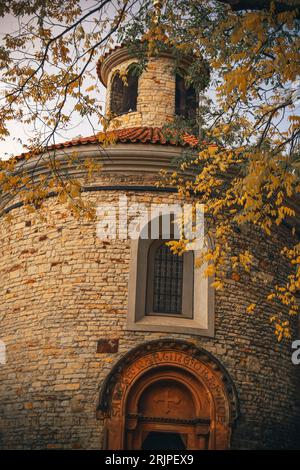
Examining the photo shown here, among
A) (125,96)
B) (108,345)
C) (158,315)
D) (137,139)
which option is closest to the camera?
(108,345)

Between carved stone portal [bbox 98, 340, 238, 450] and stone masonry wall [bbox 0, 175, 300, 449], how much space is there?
0.19m

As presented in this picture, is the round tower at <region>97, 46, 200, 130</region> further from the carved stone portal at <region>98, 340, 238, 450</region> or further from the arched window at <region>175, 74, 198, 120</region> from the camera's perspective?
the carved stone portal at <region>98, 340, 238, 450</region>

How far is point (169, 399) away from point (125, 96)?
8806mm

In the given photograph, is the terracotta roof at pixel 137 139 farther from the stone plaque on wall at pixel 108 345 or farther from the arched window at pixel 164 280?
the stone plaque on wall at pixel 108 345

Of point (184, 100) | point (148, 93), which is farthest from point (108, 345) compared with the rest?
point (184, 100)

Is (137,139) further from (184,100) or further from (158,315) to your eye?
(184,100)

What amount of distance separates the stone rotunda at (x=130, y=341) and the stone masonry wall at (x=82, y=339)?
21 mm

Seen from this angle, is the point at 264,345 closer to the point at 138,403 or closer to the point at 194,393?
the point at 194,393

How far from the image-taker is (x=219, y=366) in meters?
10.5

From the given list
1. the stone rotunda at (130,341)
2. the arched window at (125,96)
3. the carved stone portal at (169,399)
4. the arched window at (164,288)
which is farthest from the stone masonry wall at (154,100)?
the carved stone portal at (169,399)

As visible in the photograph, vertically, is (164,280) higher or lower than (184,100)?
lower

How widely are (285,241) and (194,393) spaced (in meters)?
4.06

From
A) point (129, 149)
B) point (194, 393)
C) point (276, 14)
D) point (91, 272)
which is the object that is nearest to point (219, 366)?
point (194, 393)

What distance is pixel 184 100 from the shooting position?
1577 centimetres
